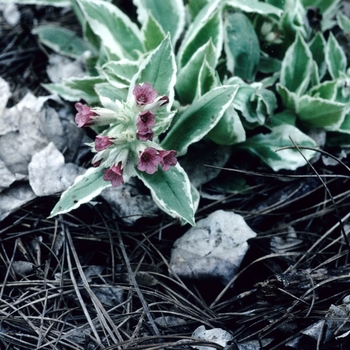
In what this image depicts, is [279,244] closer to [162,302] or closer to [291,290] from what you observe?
[291,290]

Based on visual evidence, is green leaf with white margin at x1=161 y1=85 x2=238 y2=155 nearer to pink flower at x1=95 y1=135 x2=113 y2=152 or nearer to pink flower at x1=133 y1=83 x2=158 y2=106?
pink flower at x1=133 y1=83 x2=158 y2=106

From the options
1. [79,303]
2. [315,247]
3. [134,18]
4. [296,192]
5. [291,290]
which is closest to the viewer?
[291,290]

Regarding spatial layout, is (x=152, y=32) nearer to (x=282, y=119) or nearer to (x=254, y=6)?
(x=254, y=6)

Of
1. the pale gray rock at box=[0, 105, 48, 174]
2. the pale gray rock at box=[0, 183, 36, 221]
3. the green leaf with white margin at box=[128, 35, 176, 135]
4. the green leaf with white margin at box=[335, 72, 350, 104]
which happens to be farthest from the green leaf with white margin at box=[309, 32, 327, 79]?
the pale gray rock at box=[0, 183, 36, 221]

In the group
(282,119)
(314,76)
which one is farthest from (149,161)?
(314,76)

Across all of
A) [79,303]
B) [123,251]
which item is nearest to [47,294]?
[79,303]

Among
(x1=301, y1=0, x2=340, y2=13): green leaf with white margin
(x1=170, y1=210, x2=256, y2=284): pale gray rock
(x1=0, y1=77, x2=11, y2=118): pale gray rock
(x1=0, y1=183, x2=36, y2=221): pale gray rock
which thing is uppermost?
(x1=301, y1=0, x2=340, y2=13): green leaf with white margin
